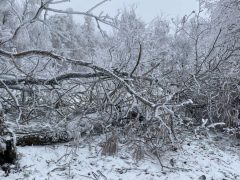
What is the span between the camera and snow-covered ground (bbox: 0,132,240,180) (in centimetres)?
408

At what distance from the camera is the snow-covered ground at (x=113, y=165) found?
4.08m

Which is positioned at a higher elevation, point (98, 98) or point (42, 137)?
point (98, 98)

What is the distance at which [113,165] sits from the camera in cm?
440

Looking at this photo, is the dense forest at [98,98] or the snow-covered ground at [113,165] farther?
the dense forest at [98,98]

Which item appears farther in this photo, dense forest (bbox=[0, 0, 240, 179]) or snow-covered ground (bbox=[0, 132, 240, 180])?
dense forest (bbox=[0, 0, 240, 179])

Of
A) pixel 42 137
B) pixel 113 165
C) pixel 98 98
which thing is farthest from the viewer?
pixel 98 98

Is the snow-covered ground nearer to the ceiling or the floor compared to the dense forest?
nearer to the floor

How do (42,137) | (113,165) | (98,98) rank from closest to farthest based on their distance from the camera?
(113,165) → (42,137) → (98,98)

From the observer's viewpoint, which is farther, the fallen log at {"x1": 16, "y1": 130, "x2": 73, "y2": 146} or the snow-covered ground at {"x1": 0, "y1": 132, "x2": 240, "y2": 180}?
the fallen log at {"x1": 16, "y1": 130, "x2": 73, "y2": 146}

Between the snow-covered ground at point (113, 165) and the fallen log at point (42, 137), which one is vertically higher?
the fallen log at point (42, 137)

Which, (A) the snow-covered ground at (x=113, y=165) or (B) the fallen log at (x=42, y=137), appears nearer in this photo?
(A) the snow-covered ground at (x=113, y=165)

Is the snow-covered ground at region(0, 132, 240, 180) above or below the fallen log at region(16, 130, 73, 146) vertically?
below

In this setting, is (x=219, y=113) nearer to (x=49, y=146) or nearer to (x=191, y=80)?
(x=191, y=80)

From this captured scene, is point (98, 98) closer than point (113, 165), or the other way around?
point (113, 165)
